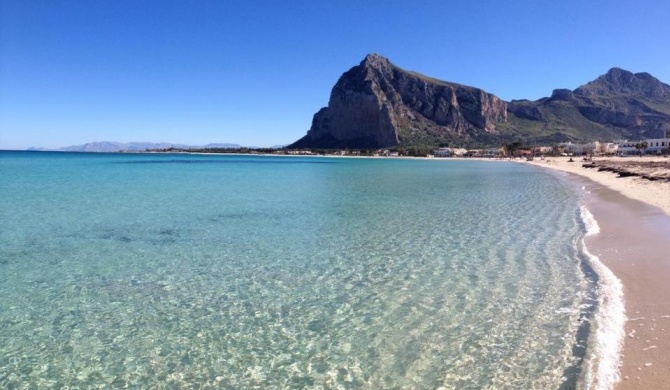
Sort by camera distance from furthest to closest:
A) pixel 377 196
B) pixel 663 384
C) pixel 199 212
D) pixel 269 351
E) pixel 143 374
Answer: pixel 377 196
pixel 199 212
pixel 269 351
pixel 143 374
pixel 663 384

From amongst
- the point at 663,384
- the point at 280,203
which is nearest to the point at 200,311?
the point at 663,384

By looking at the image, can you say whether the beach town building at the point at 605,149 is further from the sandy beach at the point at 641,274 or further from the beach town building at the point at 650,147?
the sandy beach at the point at 641,274

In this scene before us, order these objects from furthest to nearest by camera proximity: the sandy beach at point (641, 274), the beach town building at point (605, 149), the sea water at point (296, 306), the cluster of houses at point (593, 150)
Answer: the beach town building at point (605, 149) < the cluster of houses at point (593, 150) < the sea water at point (296, 306) < the sandy beach at point (641, 274)

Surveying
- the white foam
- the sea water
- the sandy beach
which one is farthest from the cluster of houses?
the white foam

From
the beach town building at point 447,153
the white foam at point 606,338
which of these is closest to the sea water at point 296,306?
the white foam at point 606,338

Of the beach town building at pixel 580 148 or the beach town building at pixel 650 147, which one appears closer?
the beach town building at pixel 650 147

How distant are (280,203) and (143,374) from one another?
19.1 metres

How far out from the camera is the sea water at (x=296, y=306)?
586 centimetres

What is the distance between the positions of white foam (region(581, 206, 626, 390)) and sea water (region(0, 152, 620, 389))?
5.4 inches

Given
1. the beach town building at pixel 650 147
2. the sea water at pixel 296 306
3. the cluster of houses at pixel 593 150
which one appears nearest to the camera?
the sea water at pixel 296 306

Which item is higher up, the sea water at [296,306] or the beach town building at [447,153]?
the sea water at [296,306]

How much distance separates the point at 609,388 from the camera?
5.26 m

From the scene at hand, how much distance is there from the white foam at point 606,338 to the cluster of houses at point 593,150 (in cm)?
12041

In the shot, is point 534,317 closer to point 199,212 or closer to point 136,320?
point 136,320
